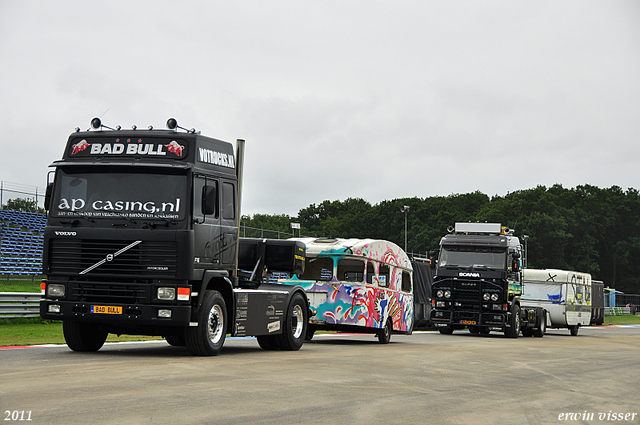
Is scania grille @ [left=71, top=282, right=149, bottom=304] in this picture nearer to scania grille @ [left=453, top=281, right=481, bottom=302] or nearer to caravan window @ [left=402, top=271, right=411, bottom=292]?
caravan window @ [left=402, top=271, right=411, bottom=292]

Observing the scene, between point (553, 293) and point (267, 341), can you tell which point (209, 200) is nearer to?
point (267, 341)

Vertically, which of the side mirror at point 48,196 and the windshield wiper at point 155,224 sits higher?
the side mirror at point 48,196

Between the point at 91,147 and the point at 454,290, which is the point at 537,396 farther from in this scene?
the point at 454,290

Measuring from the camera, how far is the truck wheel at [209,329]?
14289 millimetres

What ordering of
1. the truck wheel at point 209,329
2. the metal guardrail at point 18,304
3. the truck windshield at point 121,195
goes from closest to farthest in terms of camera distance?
the truck windshield at point 121,195, the truck wheel at point 209,329, the metal guardrail at point 18,304

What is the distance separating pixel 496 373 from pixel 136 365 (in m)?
6.00

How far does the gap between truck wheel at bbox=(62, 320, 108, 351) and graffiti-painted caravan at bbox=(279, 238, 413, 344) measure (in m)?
6.14

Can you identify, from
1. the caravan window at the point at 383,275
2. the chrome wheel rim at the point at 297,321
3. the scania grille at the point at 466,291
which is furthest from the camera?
the scania grille at the point at 466,291

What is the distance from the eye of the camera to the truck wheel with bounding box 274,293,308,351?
57.4 ft

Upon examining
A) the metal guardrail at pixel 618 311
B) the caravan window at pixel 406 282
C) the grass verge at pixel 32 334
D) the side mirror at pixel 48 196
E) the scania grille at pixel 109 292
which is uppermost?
the side mirror at pixel 48 196

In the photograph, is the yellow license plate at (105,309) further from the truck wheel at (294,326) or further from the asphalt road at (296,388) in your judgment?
the truck wheel at (294,326)

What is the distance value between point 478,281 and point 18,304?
15673 mm

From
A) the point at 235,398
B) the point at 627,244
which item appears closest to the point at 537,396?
the point at 235,398

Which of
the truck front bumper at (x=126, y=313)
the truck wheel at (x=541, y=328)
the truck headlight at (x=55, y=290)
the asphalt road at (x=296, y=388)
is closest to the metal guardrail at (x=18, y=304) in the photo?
the asphalt road at (x=296, y=388)
